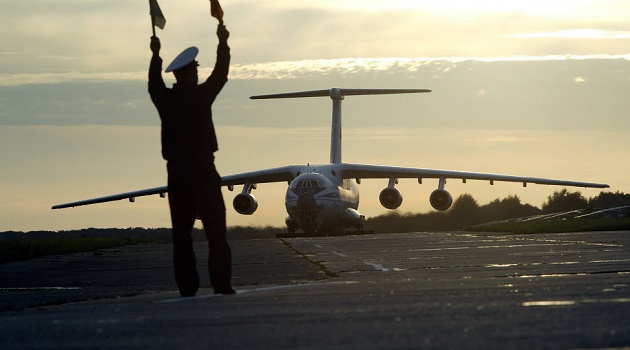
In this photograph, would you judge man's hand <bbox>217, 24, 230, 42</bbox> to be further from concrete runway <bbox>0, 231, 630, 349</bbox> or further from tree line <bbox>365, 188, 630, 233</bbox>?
tree line <bbox>365, 188, 630, 233</bbox>

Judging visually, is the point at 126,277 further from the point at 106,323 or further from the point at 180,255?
the point at 106,323

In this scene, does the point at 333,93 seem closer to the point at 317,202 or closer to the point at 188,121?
the point at 317,202

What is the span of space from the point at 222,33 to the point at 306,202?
36.0 meters

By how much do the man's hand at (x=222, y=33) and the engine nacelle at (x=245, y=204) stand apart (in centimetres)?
4055

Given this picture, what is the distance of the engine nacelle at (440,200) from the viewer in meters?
49.9

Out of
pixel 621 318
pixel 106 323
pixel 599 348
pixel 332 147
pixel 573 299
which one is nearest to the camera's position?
pixel 599 348

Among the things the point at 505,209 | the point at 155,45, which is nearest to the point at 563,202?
the point at 505,209

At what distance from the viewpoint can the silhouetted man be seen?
9.14m

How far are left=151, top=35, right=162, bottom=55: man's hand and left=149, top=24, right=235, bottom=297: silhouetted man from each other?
21.6 inches

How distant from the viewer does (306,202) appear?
1800 inches

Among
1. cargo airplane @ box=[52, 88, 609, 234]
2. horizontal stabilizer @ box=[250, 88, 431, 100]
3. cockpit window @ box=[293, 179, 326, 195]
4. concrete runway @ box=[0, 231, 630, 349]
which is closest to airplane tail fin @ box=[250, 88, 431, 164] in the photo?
horizontal stabilizer @ box=[250, 88, 431, 100]

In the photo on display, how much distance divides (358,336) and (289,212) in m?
42.3

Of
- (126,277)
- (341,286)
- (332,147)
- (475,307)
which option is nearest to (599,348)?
(475,307)

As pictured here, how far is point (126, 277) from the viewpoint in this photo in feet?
45.5
